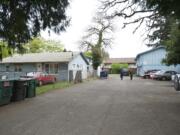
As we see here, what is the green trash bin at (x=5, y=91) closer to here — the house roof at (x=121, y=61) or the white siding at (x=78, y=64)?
the white siding at (x=78, y=64)

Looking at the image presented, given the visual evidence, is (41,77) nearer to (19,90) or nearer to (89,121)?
(19,90)

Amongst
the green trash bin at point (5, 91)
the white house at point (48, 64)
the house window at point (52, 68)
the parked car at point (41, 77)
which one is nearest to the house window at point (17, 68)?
the white house at point (48, 64)

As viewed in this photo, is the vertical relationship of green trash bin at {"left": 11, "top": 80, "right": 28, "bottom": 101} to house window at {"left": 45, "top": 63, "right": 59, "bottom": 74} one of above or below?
below

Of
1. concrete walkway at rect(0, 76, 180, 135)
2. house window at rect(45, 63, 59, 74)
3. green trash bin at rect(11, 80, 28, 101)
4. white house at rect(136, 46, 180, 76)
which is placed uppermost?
white house at rect(136, 46, 180, 76)

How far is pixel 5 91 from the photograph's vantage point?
13328 mm

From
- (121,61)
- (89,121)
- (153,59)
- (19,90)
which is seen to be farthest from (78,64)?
(121,61)

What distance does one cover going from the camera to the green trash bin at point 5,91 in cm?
1298

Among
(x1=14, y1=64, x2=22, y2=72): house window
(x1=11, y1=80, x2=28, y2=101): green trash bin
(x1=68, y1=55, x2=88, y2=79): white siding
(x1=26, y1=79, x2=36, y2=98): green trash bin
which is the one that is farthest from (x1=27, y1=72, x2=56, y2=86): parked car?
(x1=11, y1=80, x2=28, y2=101): green trash bin

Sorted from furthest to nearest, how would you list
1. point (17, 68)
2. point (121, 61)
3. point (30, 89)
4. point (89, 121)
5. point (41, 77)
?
point (121, 61) < point (17, 68) < point (41, 77) < point (30, 89) < point (89, 121)

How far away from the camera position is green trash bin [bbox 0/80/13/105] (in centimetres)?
1298

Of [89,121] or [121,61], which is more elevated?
[121,61]

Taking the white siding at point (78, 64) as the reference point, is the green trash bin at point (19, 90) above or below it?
below

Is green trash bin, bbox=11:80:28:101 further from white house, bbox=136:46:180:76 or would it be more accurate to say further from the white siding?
white house, bbox=136:46:180:76

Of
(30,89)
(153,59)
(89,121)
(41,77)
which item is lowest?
(89,121)
